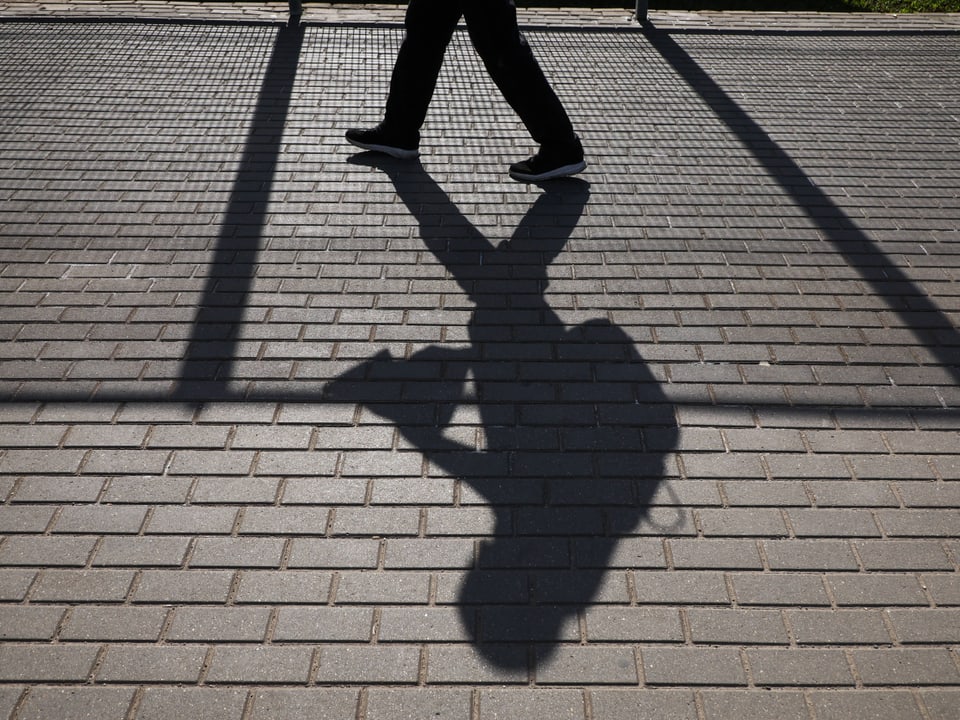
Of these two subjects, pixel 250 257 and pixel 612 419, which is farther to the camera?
pixel 250 257

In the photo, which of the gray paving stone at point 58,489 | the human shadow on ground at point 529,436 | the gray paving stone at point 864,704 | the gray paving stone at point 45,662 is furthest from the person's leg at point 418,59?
the gray paving stone at point 864,704

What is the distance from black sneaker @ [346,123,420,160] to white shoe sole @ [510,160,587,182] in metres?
0.67

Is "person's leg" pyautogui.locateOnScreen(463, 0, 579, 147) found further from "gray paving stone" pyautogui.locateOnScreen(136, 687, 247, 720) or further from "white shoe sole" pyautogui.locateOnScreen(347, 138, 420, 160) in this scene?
"gray paving stone" pyautogui.locateOnScreen(136, 687, 247, 720)

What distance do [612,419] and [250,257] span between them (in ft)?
6.59

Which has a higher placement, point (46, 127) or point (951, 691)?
point (951, 691)

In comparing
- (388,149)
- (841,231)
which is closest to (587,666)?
(841,231)

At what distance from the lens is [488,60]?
463 centimetres

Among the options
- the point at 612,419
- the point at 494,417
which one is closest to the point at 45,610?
the point at 494,417

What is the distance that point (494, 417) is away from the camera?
3.10 m

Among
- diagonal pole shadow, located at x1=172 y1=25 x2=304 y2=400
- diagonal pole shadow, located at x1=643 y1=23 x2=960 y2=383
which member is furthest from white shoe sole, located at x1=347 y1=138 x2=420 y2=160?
diagonal pole shadow, located at x1=643 y1=23 x2=960 y2=383

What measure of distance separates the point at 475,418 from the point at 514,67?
7.77ft

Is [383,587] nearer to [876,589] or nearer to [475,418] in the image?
[475,418]

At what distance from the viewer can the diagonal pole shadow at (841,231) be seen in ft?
11.8

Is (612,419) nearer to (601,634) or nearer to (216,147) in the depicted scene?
(601,634)
